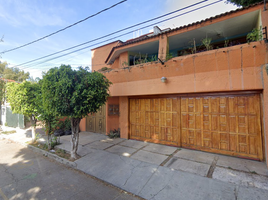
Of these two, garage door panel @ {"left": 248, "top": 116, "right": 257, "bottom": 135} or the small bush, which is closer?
garage door panel @ {"left": 248, "top": 116, "right": 257, "bottom": 135}

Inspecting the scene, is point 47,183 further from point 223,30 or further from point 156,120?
point 223,30

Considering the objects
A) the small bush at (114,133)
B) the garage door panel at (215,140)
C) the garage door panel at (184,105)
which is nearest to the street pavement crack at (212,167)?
the garage door panel at (215,140)

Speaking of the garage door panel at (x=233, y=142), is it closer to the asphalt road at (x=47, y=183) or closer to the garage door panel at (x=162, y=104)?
the garage door panel at (x=162, y=104)

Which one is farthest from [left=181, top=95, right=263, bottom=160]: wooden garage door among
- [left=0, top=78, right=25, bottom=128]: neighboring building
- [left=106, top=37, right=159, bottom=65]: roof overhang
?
[left=0, top=78, right=25, bottom=128]: neighboring building

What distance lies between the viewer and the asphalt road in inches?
136

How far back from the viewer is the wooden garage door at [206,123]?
4.71 metres

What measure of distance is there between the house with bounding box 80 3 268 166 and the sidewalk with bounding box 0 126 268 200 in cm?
73

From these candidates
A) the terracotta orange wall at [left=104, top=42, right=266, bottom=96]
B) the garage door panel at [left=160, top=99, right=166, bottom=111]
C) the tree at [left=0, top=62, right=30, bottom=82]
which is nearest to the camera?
the terracotta orange wall at [left=104, top=42, right=266, bottom=96]

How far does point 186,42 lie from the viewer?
7.26 meters

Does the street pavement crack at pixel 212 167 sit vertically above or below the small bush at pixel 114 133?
below

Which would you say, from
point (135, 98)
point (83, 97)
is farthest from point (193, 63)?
point (83, 97)

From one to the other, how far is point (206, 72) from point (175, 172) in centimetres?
354

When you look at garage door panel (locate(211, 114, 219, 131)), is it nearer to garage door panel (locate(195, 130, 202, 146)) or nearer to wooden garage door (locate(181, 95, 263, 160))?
wooden garage door (locate(181, 95, 263, 160))

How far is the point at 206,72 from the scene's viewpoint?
4895 millimetres
